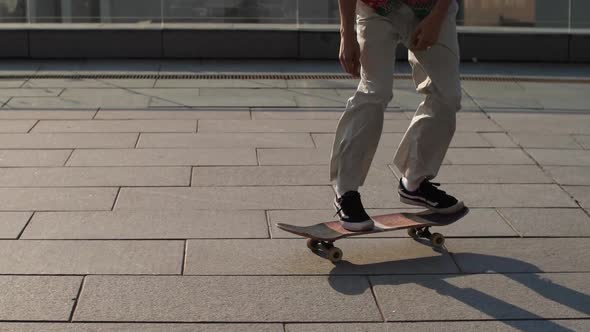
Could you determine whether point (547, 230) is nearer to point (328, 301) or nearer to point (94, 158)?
point (328, 301)

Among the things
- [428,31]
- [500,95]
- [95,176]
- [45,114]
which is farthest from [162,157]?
[500,95]

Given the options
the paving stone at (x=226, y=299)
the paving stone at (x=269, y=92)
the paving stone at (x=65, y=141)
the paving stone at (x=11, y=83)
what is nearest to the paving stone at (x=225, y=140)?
the paving stone at (x=65, y=141)

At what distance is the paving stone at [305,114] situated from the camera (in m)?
8.77

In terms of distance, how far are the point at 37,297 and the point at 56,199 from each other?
172cm

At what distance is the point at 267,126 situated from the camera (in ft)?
27.4

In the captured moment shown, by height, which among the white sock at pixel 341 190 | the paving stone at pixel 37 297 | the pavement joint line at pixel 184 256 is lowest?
the pavement joint line at pixel 184 256

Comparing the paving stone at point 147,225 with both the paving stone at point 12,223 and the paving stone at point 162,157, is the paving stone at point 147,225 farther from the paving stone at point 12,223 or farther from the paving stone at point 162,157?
the paving stone at point 162,157

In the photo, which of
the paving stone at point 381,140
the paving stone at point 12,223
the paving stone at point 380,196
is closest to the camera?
the paving stone at point 12,223

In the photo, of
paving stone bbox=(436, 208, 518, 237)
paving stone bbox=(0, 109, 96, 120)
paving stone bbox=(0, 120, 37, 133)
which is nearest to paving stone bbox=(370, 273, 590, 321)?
paving stone bbox=(436, 208, 518, 237)

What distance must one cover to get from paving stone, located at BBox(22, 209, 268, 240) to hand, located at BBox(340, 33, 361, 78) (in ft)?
3.42

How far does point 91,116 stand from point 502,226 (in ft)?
14.1

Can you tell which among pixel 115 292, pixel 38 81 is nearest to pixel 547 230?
pixel 115 292

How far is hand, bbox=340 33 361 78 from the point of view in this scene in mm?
4836

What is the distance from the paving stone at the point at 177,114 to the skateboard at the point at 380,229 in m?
3.65
